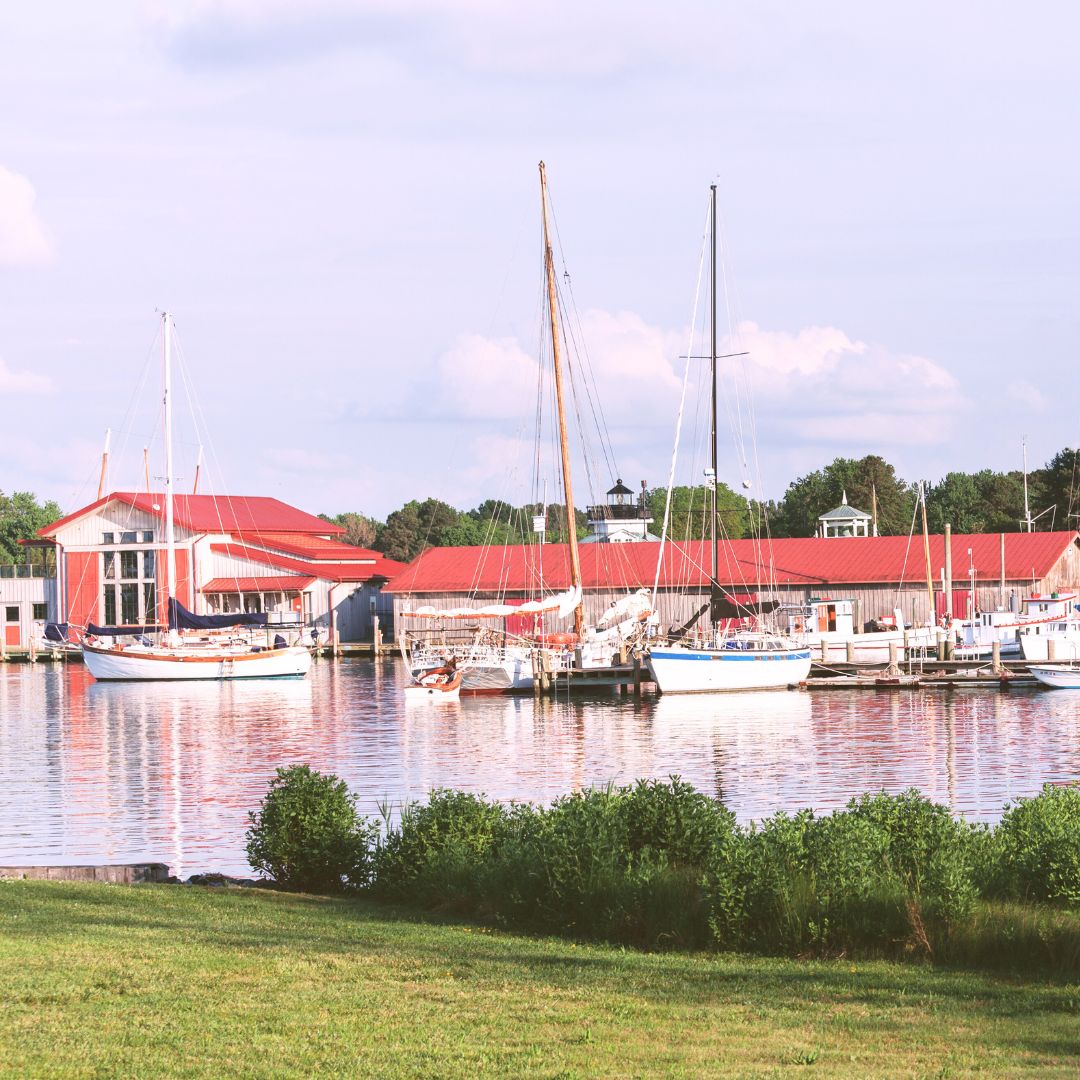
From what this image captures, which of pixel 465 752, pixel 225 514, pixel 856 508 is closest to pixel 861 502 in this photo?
pixel 856 508

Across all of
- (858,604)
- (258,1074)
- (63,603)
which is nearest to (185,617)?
(63,603)

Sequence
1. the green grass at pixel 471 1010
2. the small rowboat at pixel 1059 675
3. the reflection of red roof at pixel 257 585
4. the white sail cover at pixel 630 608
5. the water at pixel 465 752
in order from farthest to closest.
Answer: the reflection of red roof at pixel 257 585 → the white sail cover at pixel 630 608 → the small rowboat at pixel 1059 675 → the water at pixel 465 752 → the green grass at pixel 471 1010

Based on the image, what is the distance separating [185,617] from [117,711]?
1885cm

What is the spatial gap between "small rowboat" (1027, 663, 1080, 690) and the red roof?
21337 mm

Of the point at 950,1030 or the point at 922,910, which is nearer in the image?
the point at 950,1030

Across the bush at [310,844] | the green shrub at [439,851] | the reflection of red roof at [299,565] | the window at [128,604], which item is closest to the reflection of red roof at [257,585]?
the reflection of red roof at [299,565]

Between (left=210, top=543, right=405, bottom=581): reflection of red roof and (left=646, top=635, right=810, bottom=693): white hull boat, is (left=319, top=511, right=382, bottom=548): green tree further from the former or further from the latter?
(left=646, top=635, right=810, bottom=693): white hull boat

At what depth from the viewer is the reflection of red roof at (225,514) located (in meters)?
98.6

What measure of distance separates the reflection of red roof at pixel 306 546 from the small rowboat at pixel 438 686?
37.9 meters

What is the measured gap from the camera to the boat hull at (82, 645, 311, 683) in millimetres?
76312

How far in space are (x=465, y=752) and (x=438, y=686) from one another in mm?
19475

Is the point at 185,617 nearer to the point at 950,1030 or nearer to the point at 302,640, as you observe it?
the point at 302,640

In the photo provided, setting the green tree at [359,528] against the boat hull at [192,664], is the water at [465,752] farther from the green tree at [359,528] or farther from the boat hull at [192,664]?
the green tree at [359,528]

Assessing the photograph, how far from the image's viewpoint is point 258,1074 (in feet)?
33.9
